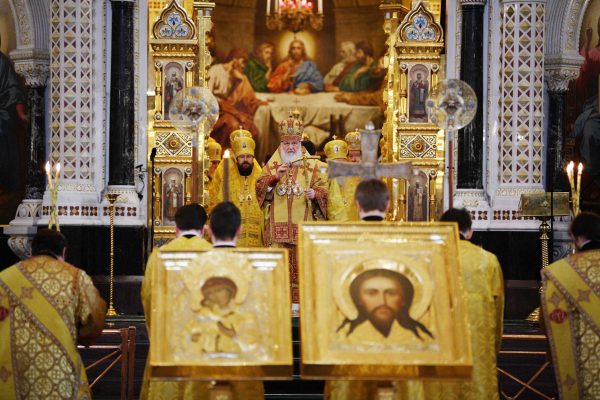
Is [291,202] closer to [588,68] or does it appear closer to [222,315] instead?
[588,68]

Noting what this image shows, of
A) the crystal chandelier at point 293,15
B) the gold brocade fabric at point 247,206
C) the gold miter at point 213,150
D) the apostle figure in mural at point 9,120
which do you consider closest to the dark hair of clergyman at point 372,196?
the gold brocade fabric at point 247,206

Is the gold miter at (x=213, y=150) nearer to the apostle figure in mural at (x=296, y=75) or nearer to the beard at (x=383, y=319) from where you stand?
the apostle figure in mural at (x=296, y=75)

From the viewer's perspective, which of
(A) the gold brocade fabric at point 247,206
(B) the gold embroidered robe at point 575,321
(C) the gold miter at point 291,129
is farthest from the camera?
(A) the gold brocade fabric at point 247,206

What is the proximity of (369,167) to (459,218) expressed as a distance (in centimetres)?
98

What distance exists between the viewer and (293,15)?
20.7 meters

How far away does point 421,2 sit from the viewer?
16703 mm

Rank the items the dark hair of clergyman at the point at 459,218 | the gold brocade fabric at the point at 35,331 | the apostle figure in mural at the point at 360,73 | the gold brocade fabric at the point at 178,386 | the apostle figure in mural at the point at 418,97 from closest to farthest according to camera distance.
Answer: the gold brocade fabric at the point at 35,331
the gold brocade fabric at the point at 178,386
the dark hair of clergyman at the point at 459,218
the apostle figure in mural at the point at 418,97
the apostle figure in mural at the point at 360,73

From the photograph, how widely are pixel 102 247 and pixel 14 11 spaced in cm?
373

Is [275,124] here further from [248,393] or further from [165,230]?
[248,393]

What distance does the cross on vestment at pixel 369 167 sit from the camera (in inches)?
316

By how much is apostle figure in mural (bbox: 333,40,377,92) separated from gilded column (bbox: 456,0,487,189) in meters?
4.77

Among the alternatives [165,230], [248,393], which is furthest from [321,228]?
[165,230]

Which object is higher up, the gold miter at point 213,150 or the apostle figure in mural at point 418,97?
the apostle figure in mural at point 418,97

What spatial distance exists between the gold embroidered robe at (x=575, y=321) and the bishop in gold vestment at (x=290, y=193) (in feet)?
20.3
